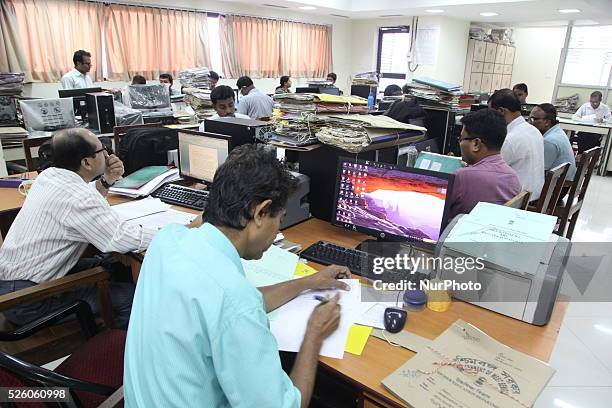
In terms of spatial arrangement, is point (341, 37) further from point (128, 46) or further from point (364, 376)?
point (364, 376)

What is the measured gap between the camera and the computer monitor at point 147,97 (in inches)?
179

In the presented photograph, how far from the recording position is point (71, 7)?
5.63 meters

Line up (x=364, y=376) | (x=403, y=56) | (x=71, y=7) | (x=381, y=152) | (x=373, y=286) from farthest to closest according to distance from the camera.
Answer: (x=403, y=56) → (x=71, y=7) → (x=381, y=152) → (x=373, y=286) → (x=364, y=376)

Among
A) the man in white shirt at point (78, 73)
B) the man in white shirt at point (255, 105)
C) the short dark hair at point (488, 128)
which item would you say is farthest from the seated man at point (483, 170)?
the man in white shirt at point (78, 73)

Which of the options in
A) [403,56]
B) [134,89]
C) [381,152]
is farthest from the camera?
[403,56]

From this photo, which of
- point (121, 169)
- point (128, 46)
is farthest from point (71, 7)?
point (121, 169)

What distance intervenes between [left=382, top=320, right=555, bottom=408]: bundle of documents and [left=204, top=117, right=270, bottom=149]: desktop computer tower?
1.47m

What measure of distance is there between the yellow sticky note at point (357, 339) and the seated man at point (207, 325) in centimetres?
22

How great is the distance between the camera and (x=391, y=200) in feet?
5.33

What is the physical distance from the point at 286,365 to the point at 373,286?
399 mm

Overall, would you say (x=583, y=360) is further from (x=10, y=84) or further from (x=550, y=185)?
(x=10, y=84)

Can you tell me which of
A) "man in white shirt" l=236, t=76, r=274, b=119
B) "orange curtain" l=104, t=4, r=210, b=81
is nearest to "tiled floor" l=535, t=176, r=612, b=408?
"man in white shirt" l=236, t=76, r=274, b=119

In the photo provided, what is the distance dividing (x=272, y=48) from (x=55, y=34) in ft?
12.2

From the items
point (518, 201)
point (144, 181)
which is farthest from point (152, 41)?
point (518, 201)
